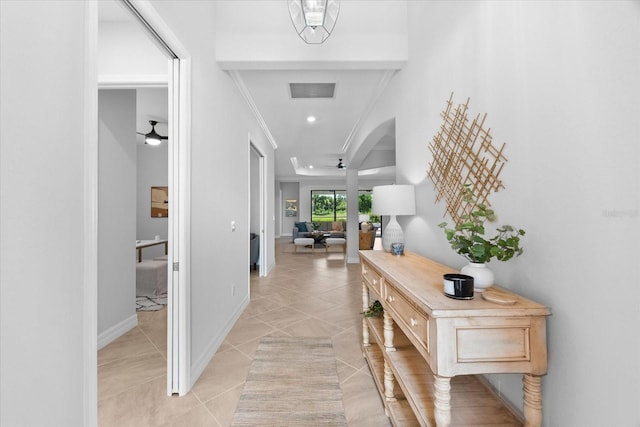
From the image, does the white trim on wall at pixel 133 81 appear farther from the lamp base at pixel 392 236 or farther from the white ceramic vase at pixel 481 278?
the white ceramic vase at pixel 481 278

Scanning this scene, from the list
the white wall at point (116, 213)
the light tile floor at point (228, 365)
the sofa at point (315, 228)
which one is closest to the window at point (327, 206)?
the sofa at point (315, 228)

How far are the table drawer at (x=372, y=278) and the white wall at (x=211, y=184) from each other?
1314 millimetres

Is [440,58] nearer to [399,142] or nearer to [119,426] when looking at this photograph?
[399,142]

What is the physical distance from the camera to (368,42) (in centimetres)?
254

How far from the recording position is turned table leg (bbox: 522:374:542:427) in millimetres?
974

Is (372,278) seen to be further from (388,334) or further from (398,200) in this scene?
(398,200)

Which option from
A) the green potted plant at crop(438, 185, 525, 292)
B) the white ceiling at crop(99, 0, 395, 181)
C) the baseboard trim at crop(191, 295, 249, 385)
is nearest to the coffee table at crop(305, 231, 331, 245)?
the white ceiling at crop(99, 0, 395, 181)

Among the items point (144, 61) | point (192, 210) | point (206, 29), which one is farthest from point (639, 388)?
point (144, 61)

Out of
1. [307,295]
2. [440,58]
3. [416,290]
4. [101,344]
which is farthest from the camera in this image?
[307,295]

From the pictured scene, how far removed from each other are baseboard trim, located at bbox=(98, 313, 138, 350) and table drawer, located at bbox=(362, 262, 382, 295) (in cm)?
248

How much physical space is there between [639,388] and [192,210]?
226cm

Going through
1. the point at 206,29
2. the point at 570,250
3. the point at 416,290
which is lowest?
the point at 416,290

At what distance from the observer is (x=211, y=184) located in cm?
238

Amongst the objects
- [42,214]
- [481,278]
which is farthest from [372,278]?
[42,214]
